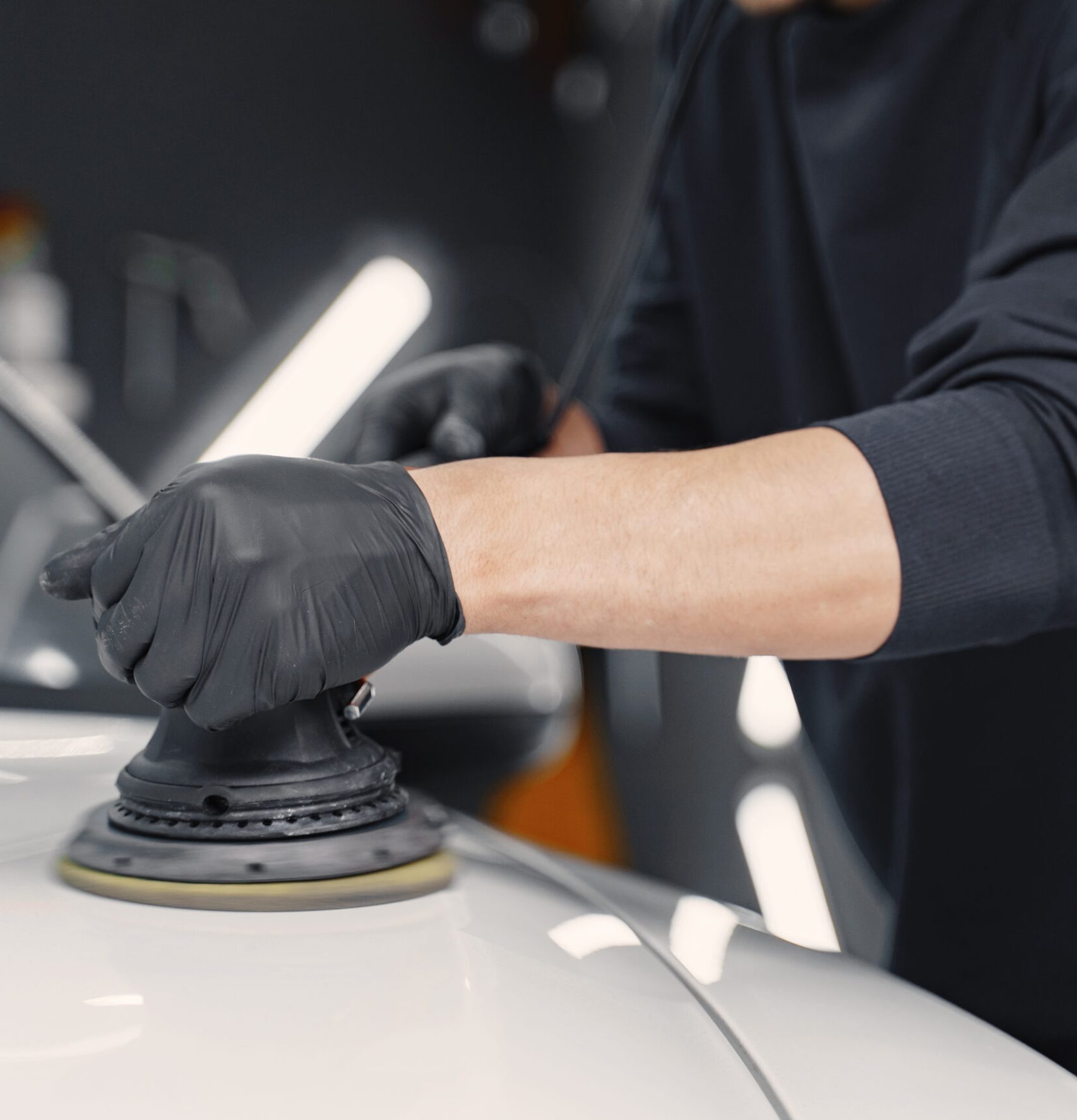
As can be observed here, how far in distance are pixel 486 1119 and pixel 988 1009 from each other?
0.90 metres

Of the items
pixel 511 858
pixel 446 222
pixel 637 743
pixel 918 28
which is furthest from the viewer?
pixel 446 222

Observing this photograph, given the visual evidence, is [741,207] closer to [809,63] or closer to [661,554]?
[809,63]

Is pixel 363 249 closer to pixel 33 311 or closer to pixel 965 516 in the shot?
pixel 33 311

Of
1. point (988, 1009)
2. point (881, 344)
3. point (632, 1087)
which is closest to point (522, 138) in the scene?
point (881, 344)

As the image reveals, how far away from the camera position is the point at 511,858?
2.73 feet

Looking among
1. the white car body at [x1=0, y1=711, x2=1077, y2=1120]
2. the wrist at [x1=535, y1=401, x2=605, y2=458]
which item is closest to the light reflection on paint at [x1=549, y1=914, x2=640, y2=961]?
the white car body at [x1=0, y1=711, x2=1077, y2=1120]

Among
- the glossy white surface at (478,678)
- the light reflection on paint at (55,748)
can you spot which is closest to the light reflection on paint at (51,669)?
the light reflection on paint at (55,748)

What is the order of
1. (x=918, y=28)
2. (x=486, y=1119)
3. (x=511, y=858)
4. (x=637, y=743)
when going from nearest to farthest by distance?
(x=486, y=1119), (x=511, y=858), (x=918, y=28), (x=637, y=743)

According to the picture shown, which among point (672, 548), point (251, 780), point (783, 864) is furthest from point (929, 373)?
point (783, 864)

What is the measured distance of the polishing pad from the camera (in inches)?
24.3

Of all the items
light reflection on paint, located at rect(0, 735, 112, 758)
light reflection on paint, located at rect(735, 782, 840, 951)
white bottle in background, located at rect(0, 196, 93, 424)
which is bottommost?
light reflection on paint, located at rect(735, 782, 840, 951)

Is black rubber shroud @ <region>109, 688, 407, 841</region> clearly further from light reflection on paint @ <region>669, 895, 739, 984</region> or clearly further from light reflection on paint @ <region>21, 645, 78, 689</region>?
light reflection on paint @ <region>21, 645, 78, 689</region>

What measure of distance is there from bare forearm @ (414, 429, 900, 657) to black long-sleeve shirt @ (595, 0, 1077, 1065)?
4cm

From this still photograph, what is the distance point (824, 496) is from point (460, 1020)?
38cm
